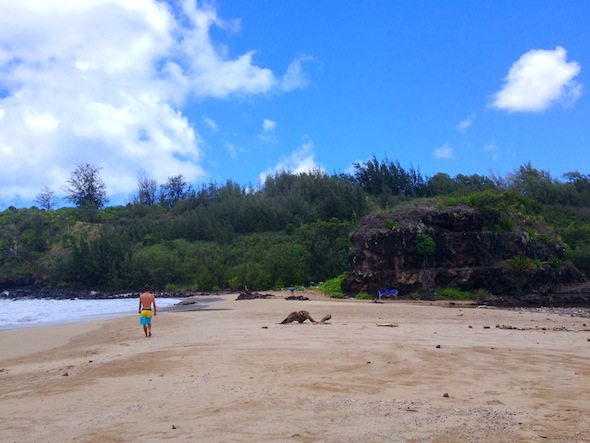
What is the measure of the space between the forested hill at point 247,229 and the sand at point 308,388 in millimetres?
23121

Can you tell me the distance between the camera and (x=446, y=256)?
29.4m

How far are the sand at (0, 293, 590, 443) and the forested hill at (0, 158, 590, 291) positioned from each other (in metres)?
23.1

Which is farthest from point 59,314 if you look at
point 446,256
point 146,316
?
point 446,256

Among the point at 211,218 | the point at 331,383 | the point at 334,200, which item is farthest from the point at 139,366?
the point at 211,218

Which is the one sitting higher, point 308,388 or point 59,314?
point 59,314

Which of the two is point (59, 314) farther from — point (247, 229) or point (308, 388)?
point (247, 229)

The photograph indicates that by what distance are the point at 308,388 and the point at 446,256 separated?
2468 cm

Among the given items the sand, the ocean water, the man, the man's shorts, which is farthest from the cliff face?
the man's shorts

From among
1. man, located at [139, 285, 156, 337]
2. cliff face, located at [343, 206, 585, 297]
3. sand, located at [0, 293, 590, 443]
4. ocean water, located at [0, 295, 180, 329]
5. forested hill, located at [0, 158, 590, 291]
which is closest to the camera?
sand, located at [0, 293, 590, 443]

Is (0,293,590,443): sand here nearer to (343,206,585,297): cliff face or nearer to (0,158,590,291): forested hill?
(343,206,585,297): cliff face

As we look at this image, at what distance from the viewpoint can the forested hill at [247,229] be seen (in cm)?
3978

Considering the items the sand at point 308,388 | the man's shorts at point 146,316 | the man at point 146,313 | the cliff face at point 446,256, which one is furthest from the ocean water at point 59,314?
the cliff face at point 446,256

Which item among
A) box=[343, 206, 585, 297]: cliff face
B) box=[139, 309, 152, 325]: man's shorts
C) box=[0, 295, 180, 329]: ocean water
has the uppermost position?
box=[343, 206, 585, 297]: cliff face

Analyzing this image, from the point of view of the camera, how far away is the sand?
4.77 m
